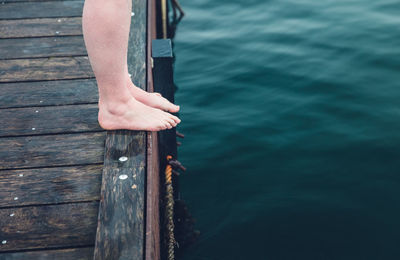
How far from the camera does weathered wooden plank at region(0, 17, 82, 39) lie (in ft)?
9.79

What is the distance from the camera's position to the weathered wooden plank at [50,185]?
5.62ft

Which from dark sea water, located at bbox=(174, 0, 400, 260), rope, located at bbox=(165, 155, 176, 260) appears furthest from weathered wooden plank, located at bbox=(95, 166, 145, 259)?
dark sea water, located at bbox=(174, 0, 400, 260)

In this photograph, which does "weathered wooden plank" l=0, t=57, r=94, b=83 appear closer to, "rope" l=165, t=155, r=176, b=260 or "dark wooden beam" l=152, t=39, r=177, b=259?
"dark wooden beam" l=152, t=39, r=177, b=259

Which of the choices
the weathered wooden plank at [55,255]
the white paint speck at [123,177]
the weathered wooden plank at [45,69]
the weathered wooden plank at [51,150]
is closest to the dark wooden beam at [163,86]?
the weathered wooden plank at [45,69]

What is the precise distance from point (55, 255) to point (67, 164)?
1.64 feet

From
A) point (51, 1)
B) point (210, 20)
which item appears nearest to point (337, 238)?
point (51, 1)

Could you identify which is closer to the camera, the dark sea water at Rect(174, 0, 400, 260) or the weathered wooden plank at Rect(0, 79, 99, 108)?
the weathered wooden plank at Rect(0, 79, 99, 108)

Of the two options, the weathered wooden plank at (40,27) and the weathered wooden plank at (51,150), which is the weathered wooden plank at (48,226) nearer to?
the weathered wooden plank at (51,150)

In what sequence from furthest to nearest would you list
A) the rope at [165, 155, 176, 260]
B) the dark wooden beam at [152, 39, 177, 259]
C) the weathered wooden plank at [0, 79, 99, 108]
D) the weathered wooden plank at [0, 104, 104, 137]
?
the dark wooden beam at [152, 39, 177, 259], the rope at [165, 155, 176, 260], the weathered wooden plank at [0, 79, 99, 108], the weathered wooden plank at [0, 104, 104, 137]

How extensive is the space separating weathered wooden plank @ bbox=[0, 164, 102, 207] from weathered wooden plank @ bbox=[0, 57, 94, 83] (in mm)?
821

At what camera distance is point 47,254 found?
149cm

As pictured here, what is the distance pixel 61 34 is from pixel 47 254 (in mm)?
1927

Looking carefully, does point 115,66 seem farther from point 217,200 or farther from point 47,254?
point 217,200

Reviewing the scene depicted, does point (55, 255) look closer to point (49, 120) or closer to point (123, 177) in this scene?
point (123, 177)
